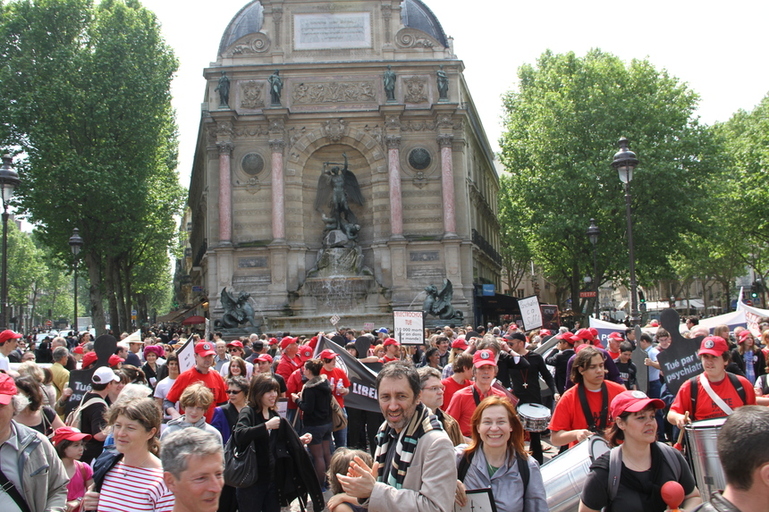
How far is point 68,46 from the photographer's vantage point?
32844mm

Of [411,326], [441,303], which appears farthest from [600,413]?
[441,303]

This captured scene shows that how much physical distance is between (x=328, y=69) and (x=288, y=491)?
29704mm

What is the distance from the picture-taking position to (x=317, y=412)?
8.44m

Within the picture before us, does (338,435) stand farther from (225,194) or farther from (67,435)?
(225,194)

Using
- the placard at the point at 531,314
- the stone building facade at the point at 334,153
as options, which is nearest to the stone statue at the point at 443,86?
the stone building facade at the point at 334,153

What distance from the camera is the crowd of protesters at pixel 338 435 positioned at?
3863 millimetres

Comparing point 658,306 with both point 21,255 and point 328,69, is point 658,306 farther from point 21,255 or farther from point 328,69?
point 21,255

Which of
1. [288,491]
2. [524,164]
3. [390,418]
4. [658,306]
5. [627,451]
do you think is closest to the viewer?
[390,418]

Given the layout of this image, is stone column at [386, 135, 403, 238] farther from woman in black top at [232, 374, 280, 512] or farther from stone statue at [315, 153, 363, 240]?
woman in black top at [232, 374, 280, 512]

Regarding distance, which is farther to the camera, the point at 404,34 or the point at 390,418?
the point at 404,34

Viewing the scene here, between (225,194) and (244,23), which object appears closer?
(225,194)

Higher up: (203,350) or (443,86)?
(443,86)

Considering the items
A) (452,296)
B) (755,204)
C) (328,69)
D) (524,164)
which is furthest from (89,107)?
(755,204)

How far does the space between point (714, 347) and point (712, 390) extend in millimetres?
380
